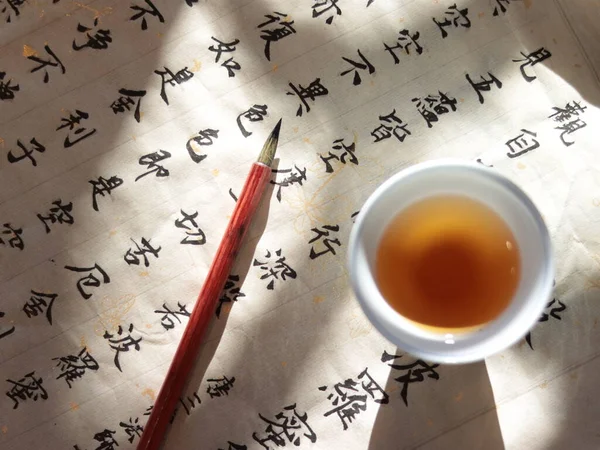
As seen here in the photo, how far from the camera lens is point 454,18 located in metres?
0.41

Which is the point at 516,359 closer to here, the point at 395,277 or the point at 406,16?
the point at 395,277

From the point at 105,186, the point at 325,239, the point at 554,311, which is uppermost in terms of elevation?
the point at 105,186

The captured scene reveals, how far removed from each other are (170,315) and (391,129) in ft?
0.66

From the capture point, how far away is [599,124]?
395mm

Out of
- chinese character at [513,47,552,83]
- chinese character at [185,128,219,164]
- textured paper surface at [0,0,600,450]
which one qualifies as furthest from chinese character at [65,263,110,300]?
chinese character at [513,47,552,83]

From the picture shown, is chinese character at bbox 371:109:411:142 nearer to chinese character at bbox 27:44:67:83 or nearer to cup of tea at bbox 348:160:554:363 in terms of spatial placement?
cup of tea at bbox 348:160:554:363

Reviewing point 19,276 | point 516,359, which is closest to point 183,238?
point 19,276

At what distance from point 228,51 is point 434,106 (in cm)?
15

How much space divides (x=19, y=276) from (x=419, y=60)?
1.06 feet

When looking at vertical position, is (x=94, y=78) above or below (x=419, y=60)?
above

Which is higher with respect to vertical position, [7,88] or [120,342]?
[7,88]

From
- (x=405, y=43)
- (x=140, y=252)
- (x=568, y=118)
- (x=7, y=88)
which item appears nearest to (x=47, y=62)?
(x=7, y=88)

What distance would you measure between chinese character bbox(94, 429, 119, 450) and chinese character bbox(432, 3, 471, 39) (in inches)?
14.3

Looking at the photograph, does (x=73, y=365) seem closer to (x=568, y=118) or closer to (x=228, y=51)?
(x=228, y=51)
